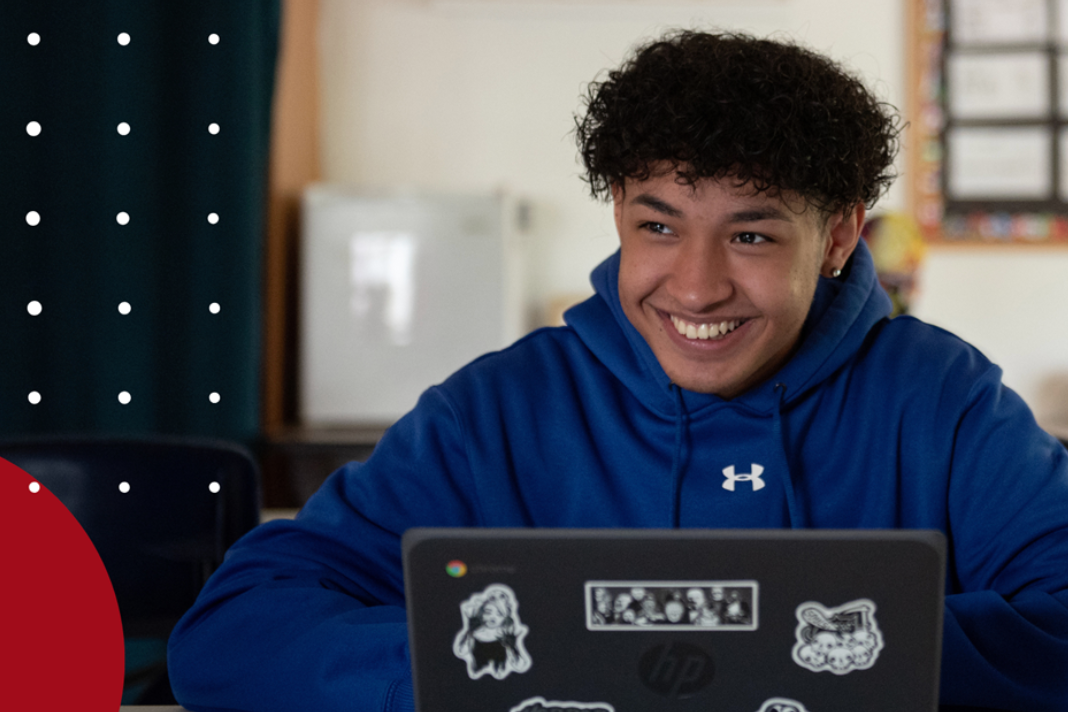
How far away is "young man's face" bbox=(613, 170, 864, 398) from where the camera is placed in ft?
3.18

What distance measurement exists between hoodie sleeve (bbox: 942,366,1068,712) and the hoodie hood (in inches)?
6.0

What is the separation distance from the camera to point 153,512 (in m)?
1.33

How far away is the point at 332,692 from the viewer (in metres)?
0.83

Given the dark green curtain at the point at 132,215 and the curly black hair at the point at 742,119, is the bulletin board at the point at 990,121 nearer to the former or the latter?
the dark green curtain at the point at 132,215

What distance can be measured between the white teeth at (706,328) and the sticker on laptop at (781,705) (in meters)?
0.49

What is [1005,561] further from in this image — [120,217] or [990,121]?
[990,121]

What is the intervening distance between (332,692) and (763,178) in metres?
0.61

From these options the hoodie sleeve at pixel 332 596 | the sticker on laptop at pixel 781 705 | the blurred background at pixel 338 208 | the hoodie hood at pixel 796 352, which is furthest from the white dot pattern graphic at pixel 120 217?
the sticker on laptop at pixel 781 705

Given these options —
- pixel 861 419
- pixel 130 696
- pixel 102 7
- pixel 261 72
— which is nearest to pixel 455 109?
pixel 261 72

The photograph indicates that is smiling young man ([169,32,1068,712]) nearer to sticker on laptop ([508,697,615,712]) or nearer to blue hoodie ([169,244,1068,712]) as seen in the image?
blue hoodie ([169,244,1068,712])

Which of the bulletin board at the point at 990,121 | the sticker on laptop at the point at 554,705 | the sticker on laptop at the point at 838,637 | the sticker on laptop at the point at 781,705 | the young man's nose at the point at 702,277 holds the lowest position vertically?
the sticker on laptop at the point at 554,705

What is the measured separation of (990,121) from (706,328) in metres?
3.04

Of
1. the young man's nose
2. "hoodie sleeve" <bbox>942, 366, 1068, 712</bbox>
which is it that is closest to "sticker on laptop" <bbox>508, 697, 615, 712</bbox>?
"hoodie sleeve" <bbox>942, 366, 1068, 712</bbox>

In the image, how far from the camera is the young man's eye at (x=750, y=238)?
992mm
